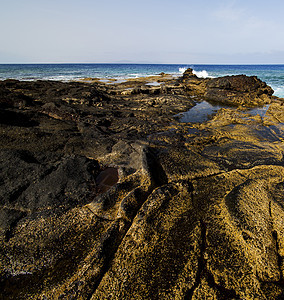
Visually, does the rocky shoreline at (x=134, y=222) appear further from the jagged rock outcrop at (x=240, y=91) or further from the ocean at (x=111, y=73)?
the ocean at (x=111, y=73)

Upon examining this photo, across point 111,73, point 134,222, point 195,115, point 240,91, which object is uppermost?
point 111,73

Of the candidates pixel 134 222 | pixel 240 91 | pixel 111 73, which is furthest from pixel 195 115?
pixel 111 73

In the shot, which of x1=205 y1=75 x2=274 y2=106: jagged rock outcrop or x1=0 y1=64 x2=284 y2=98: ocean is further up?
x1=0 y1=64 x2=284 y2=98: ocean

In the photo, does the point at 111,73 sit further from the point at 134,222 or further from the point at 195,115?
the point at 134,222

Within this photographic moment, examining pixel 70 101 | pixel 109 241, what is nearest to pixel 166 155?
pixel 109 241

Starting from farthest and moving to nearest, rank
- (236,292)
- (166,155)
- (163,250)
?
(166,155) → (163,250) → (236,292)

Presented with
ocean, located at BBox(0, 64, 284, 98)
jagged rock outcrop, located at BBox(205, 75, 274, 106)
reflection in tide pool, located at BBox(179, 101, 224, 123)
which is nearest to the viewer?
reflection in tide pool, located at BBox(179, 101, 224, 123)

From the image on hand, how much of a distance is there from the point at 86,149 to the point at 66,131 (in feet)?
4.64

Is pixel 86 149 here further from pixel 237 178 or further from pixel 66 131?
pixel 237 178

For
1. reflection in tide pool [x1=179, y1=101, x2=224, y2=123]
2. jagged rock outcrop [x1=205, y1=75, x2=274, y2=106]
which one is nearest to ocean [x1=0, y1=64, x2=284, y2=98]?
jagged rock outcrop [x1=205, y1=75, x2=274, y2=106]

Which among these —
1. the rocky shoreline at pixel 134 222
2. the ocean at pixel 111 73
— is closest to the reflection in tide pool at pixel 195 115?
the rocky shoreline at pixel 134 222

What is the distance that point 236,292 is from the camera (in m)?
1.82

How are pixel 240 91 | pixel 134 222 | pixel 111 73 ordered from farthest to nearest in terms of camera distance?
pixel 111 73 → pixel 240 91 → pixel 134 222

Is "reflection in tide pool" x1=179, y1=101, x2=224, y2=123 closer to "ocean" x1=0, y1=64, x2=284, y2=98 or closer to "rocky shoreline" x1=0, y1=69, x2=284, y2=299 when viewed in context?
"rocky shoreline" x1=0, y1=69, x2=284, y2=299
